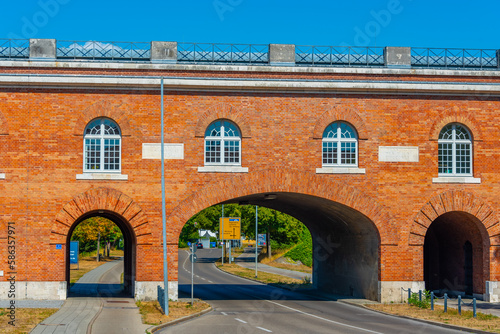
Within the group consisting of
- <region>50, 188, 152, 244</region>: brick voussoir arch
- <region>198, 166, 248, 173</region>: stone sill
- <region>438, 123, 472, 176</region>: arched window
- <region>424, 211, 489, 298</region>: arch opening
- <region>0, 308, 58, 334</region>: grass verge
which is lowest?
<region>0, 308, 58, 334</region>: grass verge

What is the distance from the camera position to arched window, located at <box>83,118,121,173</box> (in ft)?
88.7

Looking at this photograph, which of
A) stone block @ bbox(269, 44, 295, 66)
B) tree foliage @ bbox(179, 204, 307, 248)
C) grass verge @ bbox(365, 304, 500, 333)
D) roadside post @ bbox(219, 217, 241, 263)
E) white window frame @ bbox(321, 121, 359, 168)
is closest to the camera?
grass verge @ bbox(365, 304, 500, 333)

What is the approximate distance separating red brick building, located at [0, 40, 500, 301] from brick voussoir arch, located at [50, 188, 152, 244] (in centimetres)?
6

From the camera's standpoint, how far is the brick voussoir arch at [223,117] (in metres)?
27.3

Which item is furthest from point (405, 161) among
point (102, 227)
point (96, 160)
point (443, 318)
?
point (102, 227)

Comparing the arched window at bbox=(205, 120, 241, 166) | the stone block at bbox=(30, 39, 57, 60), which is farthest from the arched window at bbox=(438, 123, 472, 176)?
the stone block at bbox=(30, 39, 57, 60)

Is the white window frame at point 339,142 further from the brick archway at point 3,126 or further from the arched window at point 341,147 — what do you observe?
the brick archway at point 3,126

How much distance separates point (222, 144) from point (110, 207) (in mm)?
5060

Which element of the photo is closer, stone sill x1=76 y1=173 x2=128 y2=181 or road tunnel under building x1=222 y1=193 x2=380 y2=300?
stone sill x1=76 y1=173 x2=128 y2=181

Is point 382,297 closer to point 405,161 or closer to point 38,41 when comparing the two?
point 405,161

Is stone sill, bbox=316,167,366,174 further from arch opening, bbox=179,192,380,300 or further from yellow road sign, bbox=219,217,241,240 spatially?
yellow road sign, bbox=219,217,241,240

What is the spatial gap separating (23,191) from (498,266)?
19168 mm

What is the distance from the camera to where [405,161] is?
28.0 metres

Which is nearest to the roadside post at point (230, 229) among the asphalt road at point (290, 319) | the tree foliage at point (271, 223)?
the tree foliage at point (271, 223)
